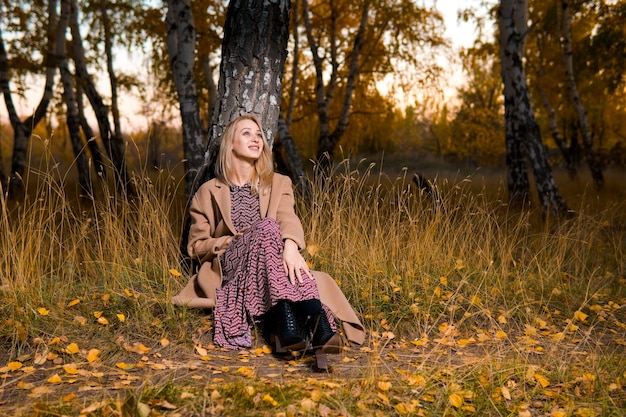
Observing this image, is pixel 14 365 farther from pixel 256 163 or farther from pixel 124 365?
pixel 256 163

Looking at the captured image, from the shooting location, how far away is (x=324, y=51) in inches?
539

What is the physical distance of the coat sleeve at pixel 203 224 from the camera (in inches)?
155

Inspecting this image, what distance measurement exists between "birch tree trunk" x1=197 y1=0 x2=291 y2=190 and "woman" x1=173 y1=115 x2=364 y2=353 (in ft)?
1.33

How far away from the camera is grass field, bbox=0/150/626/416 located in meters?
2.80

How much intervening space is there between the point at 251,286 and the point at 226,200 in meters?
0.60

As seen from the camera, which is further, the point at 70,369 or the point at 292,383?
the point at 70,369

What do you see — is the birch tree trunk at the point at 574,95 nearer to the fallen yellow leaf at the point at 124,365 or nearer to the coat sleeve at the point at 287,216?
the coat sleeve at the point at 287,216

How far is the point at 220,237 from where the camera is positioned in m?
3.93

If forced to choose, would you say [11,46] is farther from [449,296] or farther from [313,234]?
[449,296]

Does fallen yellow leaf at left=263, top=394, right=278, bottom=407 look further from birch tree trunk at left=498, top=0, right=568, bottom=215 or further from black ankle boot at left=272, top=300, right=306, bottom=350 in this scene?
birch tree trunk at left=498, top=0, right=568, bottom=215

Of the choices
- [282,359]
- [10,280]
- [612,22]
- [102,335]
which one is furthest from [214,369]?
[612,22]

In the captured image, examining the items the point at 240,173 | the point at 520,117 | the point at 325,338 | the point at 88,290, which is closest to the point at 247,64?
the point at 240,173

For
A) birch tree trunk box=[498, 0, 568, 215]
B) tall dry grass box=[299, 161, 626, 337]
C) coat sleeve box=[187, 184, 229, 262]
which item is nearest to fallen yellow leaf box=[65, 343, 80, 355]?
coat sleeve box=[187, 184, 229, 262]

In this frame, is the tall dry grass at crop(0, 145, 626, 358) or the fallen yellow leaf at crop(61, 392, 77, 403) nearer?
the fallen yellow leaf at crop(61, 392, 77, 403)
